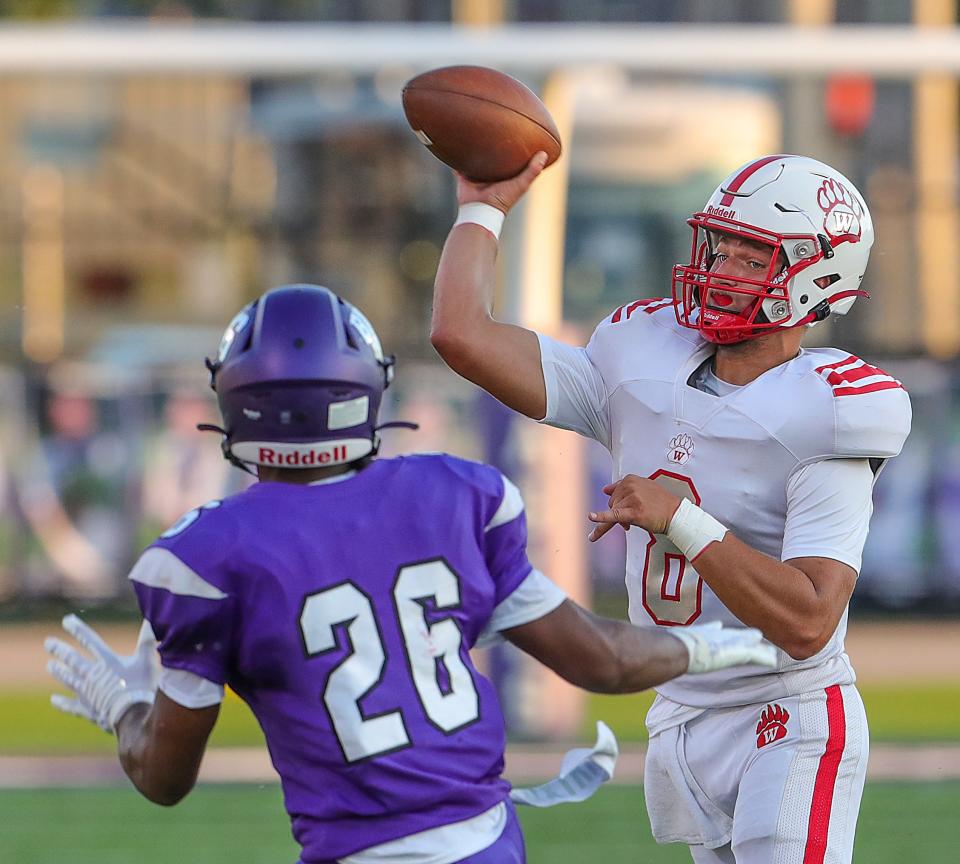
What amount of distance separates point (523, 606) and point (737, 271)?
3.06 ft

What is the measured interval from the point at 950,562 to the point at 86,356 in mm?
8563

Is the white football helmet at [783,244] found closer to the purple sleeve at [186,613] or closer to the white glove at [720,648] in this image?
the white glove at [720,648]

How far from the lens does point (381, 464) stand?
2574 mm

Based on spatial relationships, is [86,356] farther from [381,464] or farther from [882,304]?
[381,464]

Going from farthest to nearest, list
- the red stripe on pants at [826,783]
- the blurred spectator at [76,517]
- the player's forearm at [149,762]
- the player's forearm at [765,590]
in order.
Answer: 1. the blurred spectator at [76,517]
2. the red stripe on pants at [826,783]
3. the player's forearm at [765,590]
4. the player's forearm at [149,762]

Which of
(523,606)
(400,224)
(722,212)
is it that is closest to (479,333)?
(722,212)

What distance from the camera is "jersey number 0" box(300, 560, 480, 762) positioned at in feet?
7.95

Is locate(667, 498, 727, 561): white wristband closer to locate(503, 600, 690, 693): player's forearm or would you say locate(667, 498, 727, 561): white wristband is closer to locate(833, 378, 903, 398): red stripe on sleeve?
locate(503, 600, 690, 693): player's forearm

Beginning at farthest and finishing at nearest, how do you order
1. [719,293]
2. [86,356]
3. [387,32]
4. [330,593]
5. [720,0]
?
1. [720,0]
2. [86,356]
3. [387,32]
4. [719,293]
5. [330,593]

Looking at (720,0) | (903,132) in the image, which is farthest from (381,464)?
(720,0)

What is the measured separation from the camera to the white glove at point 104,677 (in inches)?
104

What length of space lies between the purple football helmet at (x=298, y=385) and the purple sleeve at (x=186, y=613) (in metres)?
0.23

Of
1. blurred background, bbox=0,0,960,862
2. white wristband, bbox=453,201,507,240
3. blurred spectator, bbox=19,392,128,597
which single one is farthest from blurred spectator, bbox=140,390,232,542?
white wristband, bbox=453,201,507,240

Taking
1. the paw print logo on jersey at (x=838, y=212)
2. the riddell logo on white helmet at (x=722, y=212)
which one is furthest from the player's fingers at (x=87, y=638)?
the paw print logo on jersey at (x=838, y=212)
